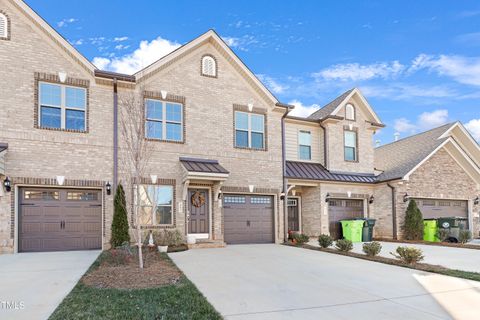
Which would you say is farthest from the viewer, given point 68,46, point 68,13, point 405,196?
point 405,196

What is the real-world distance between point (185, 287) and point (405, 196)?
14.6 m

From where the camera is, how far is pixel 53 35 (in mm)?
13242

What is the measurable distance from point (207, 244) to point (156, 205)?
2.51 meters

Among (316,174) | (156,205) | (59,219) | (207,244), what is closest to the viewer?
(59,219)

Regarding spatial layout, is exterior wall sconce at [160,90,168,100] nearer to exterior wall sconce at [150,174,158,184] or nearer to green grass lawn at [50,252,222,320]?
exterior wall sconce at [150,174,158,184]

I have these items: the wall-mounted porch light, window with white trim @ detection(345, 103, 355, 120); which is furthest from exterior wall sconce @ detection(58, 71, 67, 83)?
window with white trim @ detection(345, 103, 355, 120)

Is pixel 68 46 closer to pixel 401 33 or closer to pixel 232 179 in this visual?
pixel 232 179

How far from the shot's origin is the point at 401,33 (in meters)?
17.4

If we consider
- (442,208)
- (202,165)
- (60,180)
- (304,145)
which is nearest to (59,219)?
(60,180)

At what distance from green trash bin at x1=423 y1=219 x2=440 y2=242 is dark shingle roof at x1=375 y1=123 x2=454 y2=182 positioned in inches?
104

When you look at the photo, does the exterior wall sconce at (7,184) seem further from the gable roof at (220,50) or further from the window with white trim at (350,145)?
the window with white trim at (350,145)

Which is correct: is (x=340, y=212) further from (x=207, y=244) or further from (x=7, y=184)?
(x=7, y=184)

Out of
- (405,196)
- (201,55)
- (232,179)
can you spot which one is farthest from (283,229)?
(201,55)

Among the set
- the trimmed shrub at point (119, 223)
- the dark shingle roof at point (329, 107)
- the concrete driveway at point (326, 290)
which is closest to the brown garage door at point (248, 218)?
the trimmed shrub at point (119, 223)
